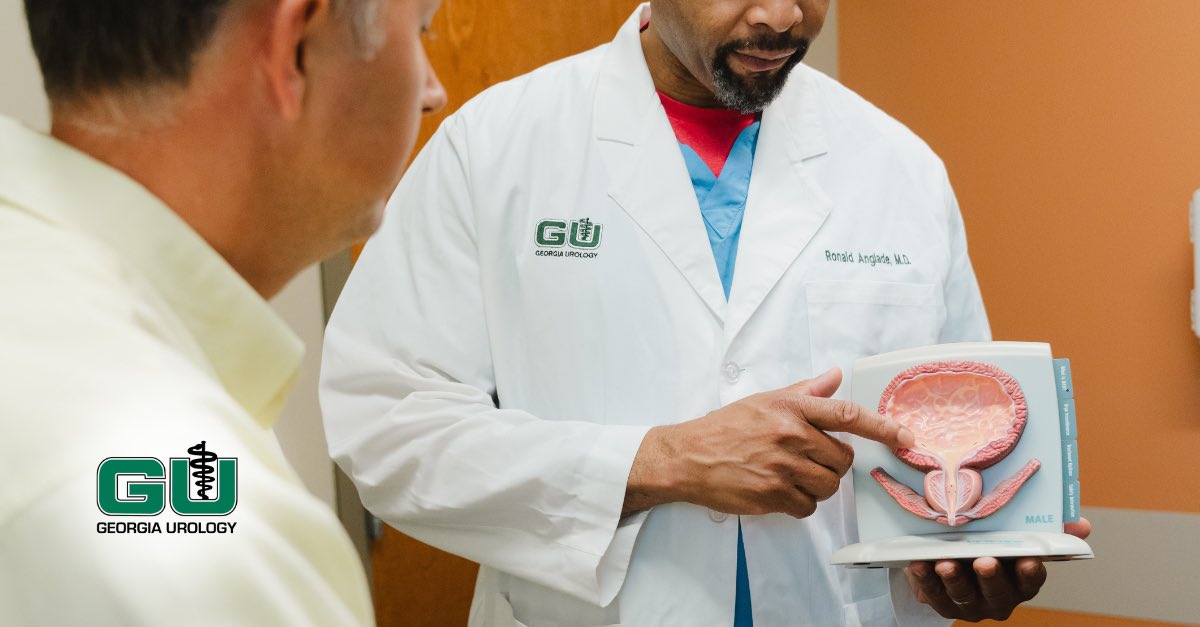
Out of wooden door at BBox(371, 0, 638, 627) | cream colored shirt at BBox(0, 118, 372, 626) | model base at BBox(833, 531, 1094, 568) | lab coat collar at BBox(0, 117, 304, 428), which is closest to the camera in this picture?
cream colored shirt at BBox(0, 118, 372, 626)

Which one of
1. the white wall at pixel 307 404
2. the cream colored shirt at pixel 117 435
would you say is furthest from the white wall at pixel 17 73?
the cream colored shirt at pixel 117 435

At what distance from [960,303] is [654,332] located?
48cm

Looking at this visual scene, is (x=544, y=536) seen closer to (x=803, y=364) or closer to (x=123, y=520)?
(x=803, y=364)

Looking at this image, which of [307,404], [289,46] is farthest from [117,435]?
[307,404]

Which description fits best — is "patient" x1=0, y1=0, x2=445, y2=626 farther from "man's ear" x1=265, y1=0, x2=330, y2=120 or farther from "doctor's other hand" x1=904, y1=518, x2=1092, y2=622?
"doctor's other hand" x1=904, y1=518, x2=1092, y2=622

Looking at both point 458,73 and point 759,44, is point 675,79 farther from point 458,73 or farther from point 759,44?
point 458,73

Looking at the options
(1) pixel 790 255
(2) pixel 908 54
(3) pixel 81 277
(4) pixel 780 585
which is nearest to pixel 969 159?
(2) pixel 908 54

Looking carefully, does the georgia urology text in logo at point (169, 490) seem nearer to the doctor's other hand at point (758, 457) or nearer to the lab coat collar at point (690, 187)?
the doctor's other hand at point (758, 457)

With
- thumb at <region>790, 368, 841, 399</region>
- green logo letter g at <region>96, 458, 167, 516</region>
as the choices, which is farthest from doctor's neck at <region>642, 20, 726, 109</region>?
green logo letter g at <region>96, 458, 167, 516</region>

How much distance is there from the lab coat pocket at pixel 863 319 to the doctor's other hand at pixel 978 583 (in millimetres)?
285

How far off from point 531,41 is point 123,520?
6.19 ft

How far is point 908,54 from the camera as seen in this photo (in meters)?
2.65

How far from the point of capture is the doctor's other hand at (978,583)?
1.20 meters

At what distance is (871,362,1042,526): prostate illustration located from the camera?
1.18 metres
